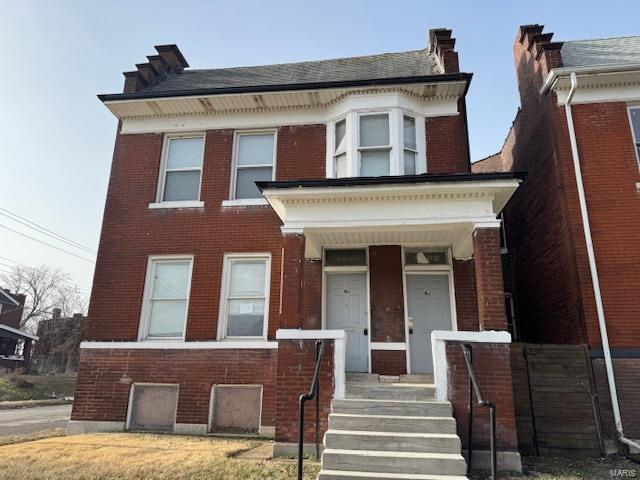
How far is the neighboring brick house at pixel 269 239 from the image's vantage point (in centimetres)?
758

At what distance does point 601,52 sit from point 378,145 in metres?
6.17

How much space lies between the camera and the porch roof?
7121 millimetres

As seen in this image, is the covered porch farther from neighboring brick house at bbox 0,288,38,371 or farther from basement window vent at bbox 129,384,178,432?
neighboring brick house at bbox 0,288,38,371

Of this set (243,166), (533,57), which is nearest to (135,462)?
(243,166)

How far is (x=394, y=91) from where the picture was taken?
9.77 meters

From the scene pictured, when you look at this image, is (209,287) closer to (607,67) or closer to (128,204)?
(128,204)

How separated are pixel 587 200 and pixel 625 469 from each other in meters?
4.79

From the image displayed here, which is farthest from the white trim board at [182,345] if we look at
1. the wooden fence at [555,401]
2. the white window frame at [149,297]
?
the wooden fence at [555,401]

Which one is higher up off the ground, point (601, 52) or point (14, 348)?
point (601, 52)

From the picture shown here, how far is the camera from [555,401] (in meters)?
7.57

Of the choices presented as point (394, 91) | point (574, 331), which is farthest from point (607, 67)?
point (574, 331)

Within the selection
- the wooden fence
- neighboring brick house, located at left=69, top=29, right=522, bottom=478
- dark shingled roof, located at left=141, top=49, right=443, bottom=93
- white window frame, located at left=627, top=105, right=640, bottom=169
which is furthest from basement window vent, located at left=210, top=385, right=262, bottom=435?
white window frame, located at left=627, top=105, right=640, bottom=169

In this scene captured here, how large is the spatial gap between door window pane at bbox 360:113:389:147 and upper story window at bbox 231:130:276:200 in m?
2.18

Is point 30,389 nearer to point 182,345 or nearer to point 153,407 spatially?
point 153,407
